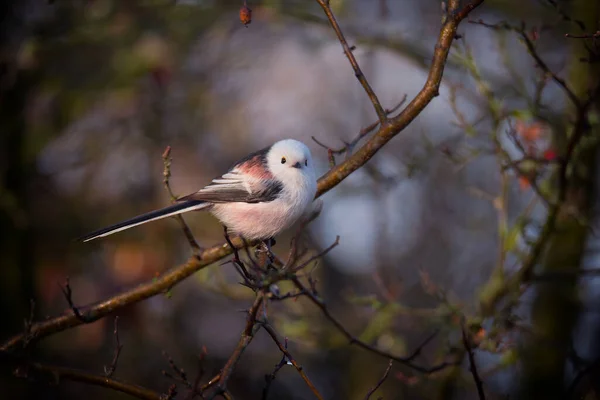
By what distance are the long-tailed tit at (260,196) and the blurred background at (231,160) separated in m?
0.90

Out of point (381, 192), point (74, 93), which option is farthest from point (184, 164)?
point (381, 192)

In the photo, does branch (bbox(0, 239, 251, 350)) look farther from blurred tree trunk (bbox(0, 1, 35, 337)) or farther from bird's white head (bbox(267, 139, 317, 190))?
blurred tree trunk (bbox(0, 1, 35, 337))

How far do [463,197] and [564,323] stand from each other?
4.49 metres

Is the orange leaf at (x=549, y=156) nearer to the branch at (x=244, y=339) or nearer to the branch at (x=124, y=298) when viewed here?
the branch at (x=124, y=298)

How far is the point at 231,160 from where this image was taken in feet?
31.0

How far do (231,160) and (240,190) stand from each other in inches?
241

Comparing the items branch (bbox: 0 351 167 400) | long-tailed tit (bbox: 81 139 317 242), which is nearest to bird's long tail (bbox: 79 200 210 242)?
long-tailed tit (bbox: 81 139 317 242)

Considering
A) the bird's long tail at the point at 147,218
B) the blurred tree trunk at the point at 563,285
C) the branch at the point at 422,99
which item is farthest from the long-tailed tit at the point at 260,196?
the blurred tree trunk at the point at 563,285

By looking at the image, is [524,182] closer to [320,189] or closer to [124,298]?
[320,189]

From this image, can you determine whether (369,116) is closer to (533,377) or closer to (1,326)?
(533,377)

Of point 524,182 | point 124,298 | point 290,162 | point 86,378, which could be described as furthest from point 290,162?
point 524,182

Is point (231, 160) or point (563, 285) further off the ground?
point (231, 160)

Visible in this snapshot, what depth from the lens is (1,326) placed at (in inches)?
218

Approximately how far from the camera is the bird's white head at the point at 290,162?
3198 mm
